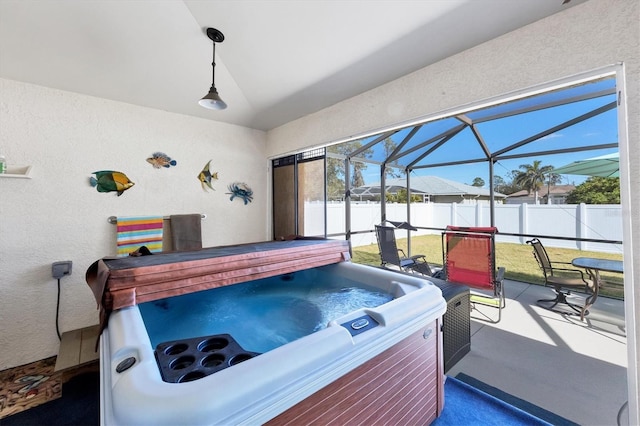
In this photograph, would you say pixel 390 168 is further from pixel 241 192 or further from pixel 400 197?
pixel 241 192

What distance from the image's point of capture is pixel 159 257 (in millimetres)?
1979

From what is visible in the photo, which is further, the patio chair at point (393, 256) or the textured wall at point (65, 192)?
the patio chair at point (393, 256)

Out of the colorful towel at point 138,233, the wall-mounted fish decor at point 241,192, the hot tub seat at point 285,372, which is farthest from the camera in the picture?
the wall-mounted fish decor at point 241,192

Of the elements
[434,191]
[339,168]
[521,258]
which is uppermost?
[339,168]

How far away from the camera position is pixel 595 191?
15.4 feet

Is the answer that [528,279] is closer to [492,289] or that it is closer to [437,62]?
[492,289]

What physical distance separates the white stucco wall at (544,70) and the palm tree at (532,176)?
13.0 ft

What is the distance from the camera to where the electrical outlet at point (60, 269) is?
8.50 ft

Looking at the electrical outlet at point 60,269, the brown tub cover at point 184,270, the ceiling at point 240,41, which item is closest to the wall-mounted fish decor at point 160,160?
the ceiling at point 240,41

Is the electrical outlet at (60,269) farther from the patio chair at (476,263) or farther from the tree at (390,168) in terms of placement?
the tree at (390,168)

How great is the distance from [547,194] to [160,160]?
7.02 meters

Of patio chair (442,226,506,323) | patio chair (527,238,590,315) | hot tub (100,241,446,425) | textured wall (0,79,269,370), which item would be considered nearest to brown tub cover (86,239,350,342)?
hot tub (100,241,446,425)

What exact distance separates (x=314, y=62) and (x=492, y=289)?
3444mm

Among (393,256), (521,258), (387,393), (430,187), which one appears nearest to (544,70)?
(387,393)
